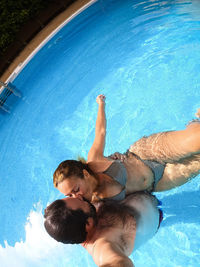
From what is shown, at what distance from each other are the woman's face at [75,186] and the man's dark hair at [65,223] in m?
0.15

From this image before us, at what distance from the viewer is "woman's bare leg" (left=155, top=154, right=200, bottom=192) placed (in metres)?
2.63

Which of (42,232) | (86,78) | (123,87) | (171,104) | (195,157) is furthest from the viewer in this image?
(86,78)

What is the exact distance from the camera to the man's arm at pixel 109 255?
1.50 m

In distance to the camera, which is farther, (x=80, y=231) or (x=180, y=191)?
(x=180, y=191)

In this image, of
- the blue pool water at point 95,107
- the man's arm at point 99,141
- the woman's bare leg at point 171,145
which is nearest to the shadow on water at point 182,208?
the blue pool water at point 95,107

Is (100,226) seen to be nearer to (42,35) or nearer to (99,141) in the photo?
(99,141)

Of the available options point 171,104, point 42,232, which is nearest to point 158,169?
point 171,104

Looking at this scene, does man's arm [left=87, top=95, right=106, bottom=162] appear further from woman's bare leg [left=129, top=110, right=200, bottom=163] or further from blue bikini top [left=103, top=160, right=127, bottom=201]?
woman's bare leg [left=129, top=110, right=200, bottom=163]

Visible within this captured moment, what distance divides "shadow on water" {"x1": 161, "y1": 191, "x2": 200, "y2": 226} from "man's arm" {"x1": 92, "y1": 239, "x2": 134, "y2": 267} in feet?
5.26

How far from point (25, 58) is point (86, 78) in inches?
66.4

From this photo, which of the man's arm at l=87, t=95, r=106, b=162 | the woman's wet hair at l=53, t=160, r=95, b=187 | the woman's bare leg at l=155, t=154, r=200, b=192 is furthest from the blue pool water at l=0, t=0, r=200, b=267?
the woman's wet hair at l=53, t=160, r=95, b=187

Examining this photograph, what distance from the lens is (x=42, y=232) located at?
3818 mm

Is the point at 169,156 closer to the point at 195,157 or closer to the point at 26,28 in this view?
the point at 195,157

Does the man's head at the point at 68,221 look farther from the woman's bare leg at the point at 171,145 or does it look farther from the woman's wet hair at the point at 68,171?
the woman's bare leg at the point at 171,145
